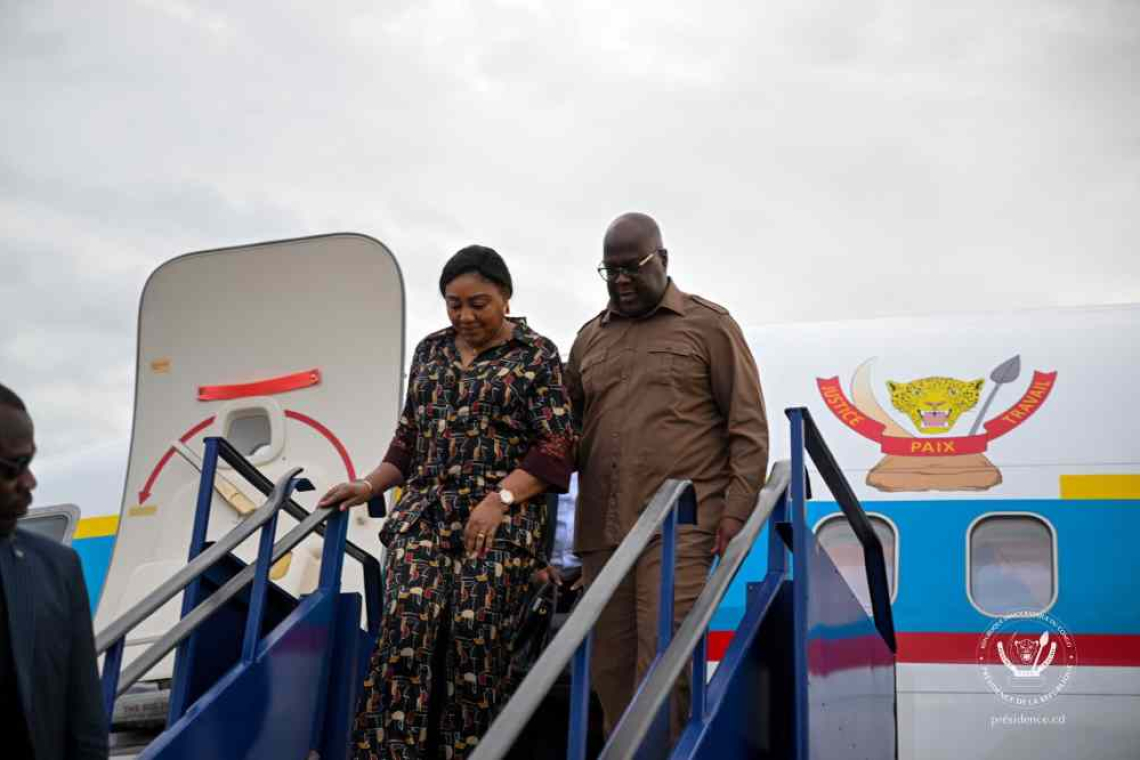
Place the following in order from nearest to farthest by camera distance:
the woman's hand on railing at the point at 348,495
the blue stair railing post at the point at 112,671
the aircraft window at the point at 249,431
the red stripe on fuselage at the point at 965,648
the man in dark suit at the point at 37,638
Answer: the man in dark suit at the point at 37,638, the blue stair railing post at the point at 112,671, the woman's hand on railing at the point at 348,495, the red stripe on fuselage at the point at 965,648, the aircraft window at the point at 249,431

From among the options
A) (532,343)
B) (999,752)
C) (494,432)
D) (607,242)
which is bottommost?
(999,752)

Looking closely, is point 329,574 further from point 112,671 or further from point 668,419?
point 668,419

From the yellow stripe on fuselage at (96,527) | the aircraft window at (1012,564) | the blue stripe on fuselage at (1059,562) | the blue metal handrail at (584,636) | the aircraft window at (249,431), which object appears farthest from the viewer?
the yellow stripe on fuselage at (96,527)

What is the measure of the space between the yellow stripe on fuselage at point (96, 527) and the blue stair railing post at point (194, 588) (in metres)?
3.29

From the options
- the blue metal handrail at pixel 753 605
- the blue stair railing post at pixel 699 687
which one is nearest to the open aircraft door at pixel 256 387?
the blue metal handrail at pixel 753 605

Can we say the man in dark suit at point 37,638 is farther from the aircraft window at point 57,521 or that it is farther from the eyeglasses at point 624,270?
the aircraft window at point 57,521

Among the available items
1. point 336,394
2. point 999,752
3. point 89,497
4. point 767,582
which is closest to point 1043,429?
point 999,752

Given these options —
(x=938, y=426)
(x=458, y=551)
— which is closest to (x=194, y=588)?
(x=458, y=551)

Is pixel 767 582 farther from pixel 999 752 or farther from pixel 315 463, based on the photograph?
pixel 315 463

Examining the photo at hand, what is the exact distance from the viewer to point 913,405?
18.6 feet

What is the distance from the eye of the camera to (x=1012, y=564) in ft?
17.3

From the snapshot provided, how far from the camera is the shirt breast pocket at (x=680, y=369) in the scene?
3.65 m

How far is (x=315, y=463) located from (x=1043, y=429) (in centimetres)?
314

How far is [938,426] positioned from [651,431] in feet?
7.85
